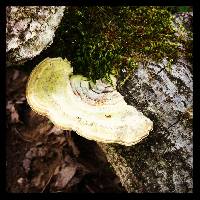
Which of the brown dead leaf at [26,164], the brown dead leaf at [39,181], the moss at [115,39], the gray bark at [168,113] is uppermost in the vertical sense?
the moss at [115,39]

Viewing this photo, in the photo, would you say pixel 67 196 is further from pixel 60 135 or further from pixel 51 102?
pixel 51 102

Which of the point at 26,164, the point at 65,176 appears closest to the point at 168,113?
the point at 65,176

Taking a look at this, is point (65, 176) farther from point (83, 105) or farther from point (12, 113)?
point (83, 105)

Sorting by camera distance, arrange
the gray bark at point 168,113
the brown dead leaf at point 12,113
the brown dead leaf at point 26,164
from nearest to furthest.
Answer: the gray bark at point 168,113
the brown dead leaf at point 26,164
the brown dead leaf at point 12,113

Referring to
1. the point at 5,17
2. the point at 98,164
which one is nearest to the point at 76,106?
the point at 5,17

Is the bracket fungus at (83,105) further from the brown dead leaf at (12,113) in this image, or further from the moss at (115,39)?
the brown dead leaf at (12,113)

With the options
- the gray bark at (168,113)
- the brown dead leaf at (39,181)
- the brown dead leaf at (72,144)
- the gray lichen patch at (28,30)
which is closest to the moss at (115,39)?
the gray bark at (168,113)

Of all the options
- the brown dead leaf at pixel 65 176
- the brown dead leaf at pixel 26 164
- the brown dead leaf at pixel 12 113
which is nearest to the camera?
the brown dead leaf at pixel 65 176
